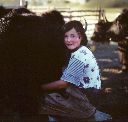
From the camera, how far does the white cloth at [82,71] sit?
2613 millimetres

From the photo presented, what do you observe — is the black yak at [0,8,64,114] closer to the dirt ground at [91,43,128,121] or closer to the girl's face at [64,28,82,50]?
the girl's face at [64,28,82,50]

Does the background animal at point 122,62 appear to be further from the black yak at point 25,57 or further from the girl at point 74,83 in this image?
the black yak at point 25,57

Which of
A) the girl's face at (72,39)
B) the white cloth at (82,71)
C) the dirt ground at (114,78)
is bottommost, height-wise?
the dirt ground at (114,78)

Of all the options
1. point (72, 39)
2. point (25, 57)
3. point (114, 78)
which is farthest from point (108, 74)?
point (25, 57)

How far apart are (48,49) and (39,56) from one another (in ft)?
0.30

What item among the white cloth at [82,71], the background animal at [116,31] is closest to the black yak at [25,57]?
the white cloth at [82,71]

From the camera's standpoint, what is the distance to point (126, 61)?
6.22 m

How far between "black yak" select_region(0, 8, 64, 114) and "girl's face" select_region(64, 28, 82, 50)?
7cm

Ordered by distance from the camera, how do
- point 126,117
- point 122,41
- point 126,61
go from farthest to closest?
point 126,61 < point 122,41 < point 126,117

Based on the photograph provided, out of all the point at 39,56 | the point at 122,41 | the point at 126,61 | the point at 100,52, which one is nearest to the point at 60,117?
the point at 39,56

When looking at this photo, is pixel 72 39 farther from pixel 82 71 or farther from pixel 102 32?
pixel 102 32

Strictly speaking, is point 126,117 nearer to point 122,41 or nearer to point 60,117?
point 60,117

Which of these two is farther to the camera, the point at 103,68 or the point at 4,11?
the point at 103,68

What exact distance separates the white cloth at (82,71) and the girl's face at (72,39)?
0.06m
